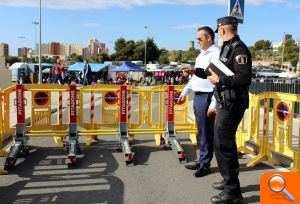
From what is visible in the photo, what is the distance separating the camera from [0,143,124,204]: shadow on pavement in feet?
17.5

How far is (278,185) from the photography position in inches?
121

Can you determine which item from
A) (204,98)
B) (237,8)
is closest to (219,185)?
(204,98)

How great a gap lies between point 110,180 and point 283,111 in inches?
126

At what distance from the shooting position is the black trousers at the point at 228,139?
5.05 m

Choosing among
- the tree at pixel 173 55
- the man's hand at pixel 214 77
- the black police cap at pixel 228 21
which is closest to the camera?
the man's hand at pixel 214 77

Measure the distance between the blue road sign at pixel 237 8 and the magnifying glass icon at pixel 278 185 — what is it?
209 inches

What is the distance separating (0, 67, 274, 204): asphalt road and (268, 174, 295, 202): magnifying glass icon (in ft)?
7.25

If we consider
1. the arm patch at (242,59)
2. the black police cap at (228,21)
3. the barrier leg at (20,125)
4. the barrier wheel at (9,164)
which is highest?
the black police cap at (228,21)

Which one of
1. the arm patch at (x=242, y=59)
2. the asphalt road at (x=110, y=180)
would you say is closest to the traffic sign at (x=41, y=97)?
the asphalt road at (x=110, y=180)

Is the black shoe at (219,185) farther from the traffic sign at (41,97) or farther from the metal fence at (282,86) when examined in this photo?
the metal fence at (282,86)

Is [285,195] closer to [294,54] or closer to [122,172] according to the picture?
[122,172]

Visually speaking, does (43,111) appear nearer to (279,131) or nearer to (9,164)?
(9,164)

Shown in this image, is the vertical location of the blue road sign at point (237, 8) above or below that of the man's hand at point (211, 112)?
above

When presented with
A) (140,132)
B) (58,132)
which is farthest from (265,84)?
(58,132)
